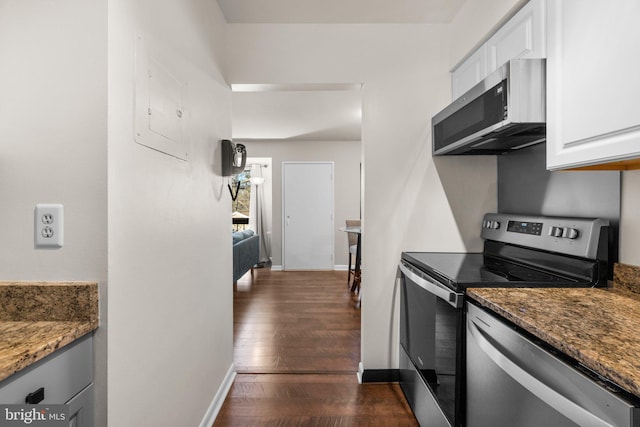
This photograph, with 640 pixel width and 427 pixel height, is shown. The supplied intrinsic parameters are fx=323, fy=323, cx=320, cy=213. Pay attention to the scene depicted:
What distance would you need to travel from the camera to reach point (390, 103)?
84.8 inches

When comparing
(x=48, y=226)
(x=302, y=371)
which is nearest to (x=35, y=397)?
(x=48, y=226)

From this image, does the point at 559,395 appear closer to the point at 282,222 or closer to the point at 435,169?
the point at 435,169

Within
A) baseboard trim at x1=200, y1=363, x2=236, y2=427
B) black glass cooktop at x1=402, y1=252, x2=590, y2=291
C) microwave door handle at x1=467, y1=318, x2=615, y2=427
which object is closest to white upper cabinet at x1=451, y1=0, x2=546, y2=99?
black glass cooktop at x1=402, y1=252, x2=590, y2=291

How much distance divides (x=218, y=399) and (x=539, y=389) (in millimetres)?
1700

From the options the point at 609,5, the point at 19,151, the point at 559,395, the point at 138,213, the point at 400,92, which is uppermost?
the point at 400,92

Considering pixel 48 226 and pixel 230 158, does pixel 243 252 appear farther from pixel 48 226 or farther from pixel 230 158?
pixel 48 226

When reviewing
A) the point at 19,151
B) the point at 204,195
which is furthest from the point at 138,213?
the point at 204,195

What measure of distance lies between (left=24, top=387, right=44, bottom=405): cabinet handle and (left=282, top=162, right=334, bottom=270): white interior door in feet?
17.3

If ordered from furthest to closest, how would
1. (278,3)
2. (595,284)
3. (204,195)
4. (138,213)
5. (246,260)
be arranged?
(246,260), (278,3), (204,195), (595,284), (138,213)

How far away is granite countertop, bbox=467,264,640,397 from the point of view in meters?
0.67

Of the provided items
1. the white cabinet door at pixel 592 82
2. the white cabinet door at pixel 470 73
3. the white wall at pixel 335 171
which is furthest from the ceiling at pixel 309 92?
the white cabinet door at pixel 592 82

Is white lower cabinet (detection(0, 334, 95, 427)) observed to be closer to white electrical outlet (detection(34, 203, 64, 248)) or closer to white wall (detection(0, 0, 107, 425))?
white wall (detection(0, 0, 107, 425))

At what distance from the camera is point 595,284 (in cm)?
129

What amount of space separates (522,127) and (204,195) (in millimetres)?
1509
